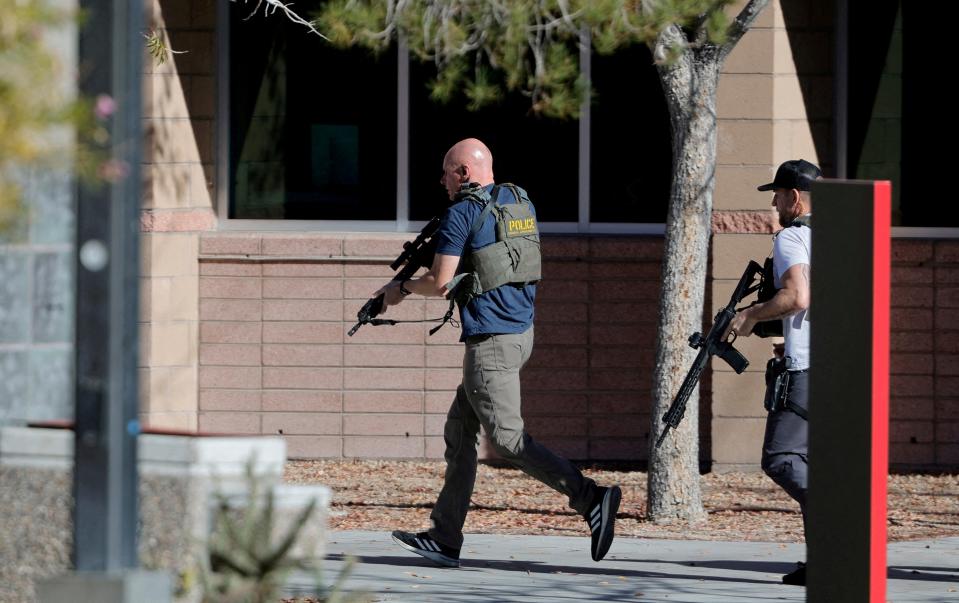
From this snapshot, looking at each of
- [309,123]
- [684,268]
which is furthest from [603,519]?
[309,123]

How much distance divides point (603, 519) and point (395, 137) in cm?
451

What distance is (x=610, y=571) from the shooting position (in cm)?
738

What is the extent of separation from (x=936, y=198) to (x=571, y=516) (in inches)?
142

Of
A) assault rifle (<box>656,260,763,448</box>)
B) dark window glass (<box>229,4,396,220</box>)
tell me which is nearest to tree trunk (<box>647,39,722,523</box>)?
assault rifle (<box>656,260,763,448</box>)

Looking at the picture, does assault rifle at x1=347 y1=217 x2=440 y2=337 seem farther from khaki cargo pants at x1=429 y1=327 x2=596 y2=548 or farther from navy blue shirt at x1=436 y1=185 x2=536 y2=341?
khaki cargo pants at x1=429 y1=327 x2=596 y2=548

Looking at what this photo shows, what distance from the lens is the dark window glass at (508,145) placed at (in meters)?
11.1

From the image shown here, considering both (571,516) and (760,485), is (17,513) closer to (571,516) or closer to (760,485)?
(571,516)

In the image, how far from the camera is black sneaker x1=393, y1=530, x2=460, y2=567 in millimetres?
7379

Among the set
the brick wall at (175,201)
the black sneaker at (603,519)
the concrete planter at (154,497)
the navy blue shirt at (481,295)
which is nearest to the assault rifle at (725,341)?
the black sneaker at (603,519)

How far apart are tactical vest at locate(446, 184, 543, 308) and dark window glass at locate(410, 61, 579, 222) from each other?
366cm

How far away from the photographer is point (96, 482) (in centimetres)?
372

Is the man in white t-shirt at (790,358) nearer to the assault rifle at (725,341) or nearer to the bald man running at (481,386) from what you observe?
the assault rifle at (725,341)

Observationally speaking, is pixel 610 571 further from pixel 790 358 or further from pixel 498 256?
pixel 498 256

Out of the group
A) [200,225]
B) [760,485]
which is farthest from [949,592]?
[200,225]
